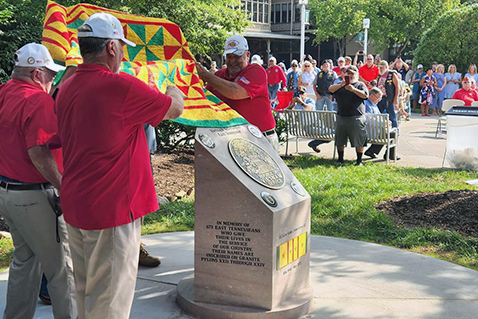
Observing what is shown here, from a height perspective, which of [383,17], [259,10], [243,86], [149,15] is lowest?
[243,86]

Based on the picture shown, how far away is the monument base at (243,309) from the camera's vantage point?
4.05 metres

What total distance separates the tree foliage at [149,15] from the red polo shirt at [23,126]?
8823 millimetres

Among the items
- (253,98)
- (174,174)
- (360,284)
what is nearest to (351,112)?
(174,174)

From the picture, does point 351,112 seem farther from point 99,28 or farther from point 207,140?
point 99,28

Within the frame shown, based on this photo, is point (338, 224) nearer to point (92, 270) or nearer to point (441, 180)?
point (441, 180)

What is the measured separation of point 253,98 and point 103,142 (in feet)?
8.17

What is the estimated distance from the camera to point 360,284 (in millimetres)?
4945

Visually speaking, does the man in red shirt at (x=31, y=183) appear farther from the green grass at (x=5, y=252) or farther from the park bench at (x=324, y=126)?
the park bench at (x=324, y=126)

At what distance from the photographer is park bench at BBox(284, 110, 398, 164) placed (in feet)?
37.1

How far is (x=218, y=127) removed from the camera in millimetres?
4453

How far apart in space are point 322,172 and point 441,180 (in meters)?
1.96

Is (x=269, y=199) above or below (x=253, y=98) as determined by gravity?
below

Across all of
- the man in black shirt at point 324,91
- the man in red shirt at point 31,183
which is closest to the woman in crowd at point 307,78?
the man in black shirt at point 324,91

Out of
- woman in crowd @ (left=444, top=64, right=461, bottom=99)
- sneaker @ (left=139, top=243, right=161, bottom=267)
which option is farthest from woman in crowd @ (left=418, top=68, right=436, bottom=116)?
sneaker @ (left=139, top=243, right=161, bottom=267)
